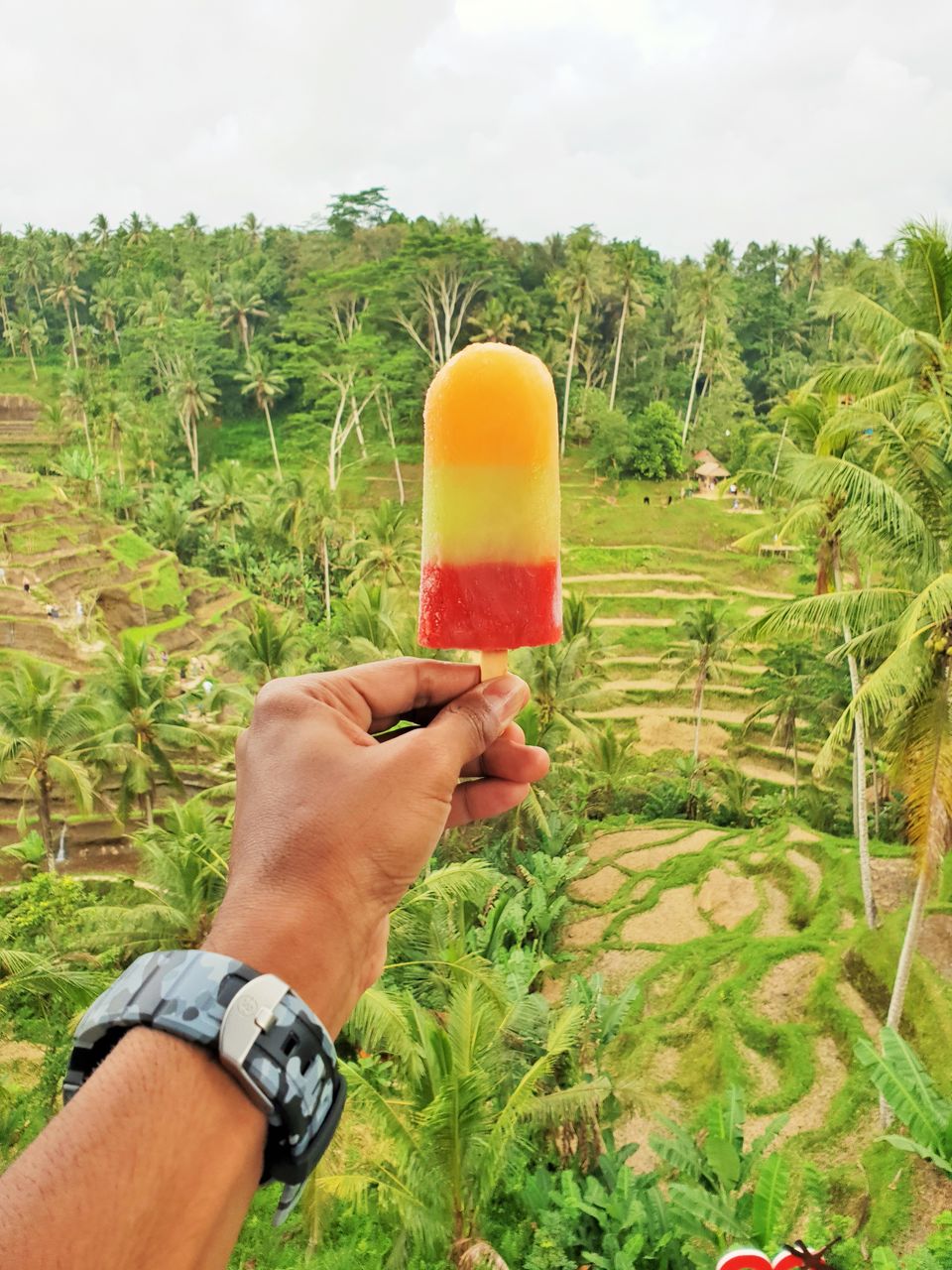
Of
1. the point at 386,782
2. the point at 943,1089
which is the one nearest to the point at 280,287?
the point at 943,1089

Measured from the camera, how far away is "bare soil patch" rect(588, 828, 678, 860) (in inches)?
778

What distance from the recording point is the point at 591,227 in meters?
45.8

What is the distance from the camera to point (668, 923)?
53.6 ft

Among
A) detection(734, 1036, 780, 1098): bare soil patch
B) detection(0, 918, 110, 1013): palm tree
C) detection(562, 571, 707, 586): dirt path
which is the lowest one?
detection(734, 1036, 780, 1098): bare soil patch

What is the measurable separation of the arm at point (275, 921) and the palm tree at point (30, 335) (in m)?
62.1

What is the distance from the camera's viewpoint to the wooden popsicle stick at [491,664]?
2.24 m

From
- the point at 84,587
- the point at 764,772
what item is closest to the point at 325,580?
the point at 84,587

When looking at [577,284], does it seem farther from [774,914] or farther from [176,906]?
[176,906]

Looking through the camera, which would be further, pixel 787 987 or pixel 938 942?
pixel 787 987

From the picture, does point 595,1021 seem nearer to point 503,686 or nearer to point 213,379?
point 503,686

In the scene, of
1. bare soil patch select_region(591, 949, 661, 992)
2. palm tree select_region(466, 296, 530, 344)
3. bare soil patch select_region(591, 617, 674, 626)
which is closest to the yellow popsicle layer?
bare soil patch select_region(591, 949, 661, 992)

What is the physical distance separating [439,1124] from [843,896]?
35.1ft

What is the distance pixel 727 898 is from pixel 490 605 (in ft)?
52.7

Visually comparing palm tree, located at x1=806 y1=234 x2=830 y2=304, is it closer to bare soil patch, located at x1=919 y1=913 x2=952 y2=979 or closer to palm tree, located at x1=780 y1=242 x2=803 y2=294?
palm tree, located at x1=780 y1=242 x2=803 y2=294
